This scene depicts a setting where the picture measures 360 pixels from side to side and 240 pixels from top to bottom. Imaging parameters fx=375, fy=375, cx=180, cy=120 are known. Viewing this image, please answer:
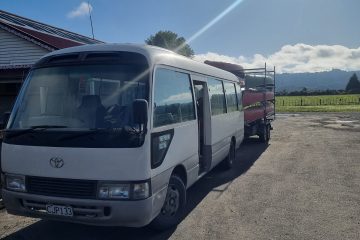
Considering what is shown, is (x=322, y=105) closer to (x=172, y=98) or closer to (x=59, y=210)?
(x=172, y=98)

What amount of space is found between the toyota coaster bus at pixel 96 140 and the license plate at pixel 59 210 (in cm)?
1

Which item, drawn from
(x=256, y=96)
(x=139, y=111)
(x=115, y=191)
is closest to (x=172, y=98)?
(x=139, y=111)

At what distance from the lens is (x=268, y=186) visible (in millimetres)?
8125

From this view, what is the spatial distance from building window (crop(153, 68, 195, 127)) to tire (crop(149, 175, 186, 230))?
97 centimetres

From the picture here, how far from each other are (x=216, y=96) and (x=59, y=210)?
4.74 meters

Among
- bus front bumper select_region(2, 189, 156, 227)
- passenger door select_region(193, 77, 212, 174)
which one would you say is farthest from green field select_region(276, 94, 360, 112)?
bus front bumper select_region(2, 189, 156, 227)

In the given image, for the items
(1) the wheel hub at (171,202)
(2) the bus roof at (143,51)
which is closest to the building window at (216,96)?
(2) the bus roof at (143,51)

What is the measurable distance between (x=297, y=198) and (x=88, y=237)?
401 centimetres

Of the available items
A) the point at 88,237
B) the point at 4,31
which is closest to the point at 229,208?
the point at 88,237

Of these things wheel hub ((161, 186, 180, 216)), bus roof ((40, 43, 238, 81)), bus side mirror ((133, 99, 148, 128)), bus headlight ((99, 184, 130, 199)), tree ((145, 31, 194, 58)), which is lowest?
wheel hub ((161, 186, 180, 216))

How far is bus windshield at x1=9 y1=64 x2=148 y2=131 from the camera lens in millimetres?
4766

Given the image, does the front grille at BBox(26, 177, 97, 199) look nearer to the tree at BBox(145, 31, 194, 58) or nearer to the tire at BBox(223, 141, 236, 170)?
the tire at BBox(223, 141, 236, 170)

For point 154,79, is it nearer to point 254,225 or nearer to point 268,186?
point 254,225

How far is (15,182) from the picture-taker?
5043mm
